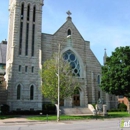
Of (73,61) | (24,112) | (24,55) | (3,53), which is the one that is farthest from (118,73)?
(3,53)

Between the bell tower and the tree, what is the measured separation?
41.0 ft

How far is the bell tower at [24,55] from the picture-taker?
39906 millimetres

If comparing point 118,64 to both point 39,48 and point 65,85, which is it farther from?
point 39,48

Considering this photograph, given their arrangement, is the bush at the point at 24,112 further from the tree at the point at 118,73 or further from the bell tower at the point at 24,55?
the tree at the point at 118,73

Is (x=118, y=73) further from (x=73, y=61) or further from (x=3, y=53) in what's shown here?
(x=3, y=53)

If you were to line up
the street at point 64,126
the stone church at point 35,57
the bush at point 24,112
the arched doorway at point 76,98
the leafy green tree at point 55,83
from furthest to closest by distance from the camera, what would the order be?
the arched doorway at point 76,98, the stone church at point 35,57, the bush at point 24,112, the leafy green tree at point 55,83, the street at point 64,126

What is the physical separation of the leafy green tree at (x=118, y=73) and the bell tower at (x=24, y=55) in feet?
41.0

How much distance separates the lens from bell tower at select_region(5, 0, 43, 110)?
3991cm

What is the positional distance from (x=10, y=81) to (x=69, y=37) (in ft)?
51.9

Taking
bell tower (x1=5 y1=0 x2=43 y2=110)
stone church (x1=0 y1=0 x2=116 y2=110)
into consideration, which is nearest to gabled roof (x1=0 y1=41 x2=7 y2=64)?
stone church (x1=0 y1=0 x2=116 y2=110)

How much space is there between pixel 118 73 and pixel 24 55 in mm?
17378

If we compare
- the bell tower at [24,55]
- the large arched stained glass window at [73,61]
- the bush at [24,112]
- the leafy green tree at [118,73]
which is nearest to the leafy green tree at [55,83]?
the bush at [24,112]

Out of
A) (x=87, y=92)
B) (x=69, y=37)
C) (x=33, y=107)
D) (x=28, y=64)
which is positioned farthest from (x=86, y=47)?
(x=33, y=107)

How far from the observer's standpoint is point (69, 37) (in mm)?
47594
